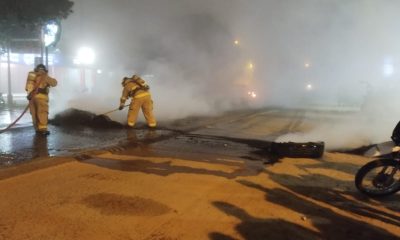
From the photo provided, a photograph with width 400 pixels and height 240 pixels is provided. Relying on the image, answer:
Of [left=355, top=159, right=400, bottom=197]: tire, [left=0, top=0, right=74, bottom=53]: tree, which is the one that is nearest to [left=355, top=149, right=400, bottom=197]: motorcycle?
[left=355, top=159, right=400, bottom=197]: tire

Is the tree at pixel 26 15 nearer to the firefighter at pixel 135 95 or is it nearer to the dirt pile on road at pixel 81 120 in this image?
the dirt pile on road at pixel 81 120

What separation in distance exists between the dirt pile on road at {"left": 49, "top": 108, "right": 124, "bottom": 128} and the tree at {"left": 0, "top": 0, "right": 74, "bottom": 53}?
6309mm

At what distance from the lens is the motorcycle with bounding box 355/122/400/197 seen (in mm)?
5273

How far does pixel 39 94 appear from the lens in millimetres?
8859

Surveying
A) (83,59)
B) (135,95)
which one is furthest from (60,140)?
(83,59)

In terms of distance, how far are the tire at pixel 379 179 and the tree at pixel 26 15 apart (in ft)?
46.1

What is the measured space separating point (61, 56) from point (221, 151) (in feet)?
106

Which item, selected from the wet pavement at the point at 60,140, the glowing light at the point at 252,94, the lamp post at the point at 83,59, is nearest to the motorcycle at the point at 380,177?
the wet pavement at the point at 60,140

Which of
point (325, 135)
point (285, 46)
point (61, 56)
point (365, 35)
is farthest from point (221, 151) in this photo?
point (61, 56)

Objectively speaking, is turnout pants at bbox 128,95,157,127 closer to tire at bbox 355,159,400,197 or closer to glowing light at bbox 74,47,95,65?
tire at bbox 355,159,400,197

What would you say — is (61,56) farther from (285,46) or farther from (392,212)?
(392,212)

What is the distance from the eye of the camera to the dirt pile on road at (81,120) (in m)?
10.7

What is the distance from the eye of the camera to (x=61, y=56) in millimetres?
37250

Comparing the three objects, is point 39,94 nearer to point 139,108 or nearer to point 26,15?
point 139,108
